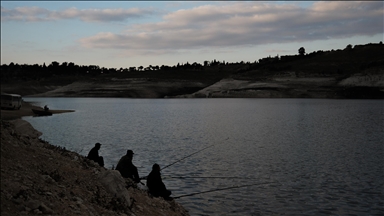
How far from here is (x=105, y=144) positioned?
109 feet

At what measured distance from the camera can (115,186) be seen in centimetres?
1112

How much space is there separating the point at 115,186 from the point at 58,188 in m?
1.94

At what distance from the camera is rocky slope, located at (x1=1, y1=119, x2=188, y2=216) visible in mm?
8039

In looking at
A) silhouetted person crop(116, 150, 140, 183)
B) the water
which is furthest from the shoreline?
the water

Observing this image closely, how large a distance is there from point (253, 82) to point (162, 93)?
52.0m

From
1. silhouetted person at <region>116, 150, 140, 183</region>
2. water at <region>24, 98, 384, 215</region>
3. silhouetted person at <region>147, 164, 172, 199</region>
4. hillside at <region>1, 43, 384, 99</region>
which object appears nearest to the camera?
silhouetted person at <region>147, 164, 172, 199</region>

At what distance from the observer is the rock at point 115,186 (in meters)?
11.0

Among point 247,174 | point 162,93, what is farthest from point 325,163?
point 162,93

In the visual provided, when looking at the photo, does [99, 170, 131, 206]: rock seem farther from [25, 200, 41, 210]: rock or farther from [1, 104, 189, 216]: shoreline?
[25, 200, 41, 210]: rock

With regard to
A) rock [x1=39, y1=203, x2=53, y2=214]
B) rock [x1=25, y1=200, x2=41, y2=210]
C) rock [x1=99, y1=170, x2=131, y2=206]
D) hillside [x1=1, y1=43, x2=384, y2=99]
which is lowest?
rock [x1=99, y1=170, x2=131, y2=206]

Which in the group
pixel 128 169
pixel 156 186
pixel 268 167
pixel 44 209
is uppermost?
pixel 44 209

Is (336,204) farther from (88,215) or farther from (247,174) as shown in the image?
(88,215)

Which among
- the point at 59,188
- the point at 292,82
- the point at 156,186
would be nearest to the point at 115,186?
the point at 59,188

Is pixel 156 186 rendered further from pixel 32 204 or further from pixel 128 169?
pixel 32 204
